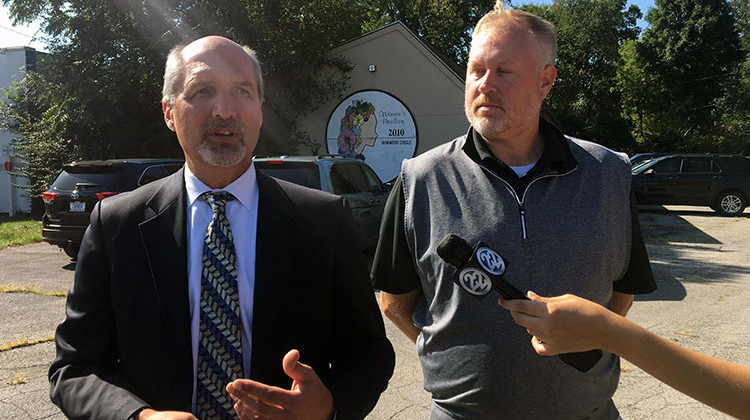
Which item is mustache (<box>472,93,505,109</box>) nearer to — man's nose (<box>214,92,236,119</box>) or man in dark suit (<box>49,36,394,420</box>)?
man in dark suit (<box>49,36,394,420</box>)

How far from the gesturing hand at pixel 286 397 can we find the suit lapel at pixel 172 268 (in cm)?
28

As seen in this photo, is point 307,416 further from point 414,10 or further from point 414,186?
point 414,10

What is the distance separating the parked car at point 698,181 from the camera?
16.7 m

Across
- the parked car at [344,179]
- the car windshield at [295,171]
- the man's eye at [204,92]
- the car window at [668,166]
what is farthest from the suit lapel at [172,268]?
the car window at [668,166]

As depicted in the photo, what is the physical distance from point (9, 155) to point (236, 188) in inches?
934

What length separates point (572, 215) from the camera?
1872mm

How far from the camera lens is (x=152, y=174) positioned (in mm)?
9352

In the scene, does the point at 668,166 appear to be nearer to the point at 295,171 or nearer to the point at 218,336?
the point at 295,171

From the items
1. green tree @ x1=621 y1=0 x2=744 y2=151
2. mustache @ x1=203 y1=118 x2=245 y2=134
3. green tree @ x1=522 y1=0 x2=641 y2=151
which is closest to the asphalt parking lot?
mustache @ x1=203 y1=118 x2=245 y2=134

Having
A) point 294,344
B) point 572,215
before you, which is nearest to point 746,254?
point 572,215

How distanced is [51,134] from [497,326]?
18.8 meters

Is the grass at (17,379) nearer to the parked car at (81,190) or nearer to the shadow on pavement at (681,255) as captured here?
the parked car at (81,190)

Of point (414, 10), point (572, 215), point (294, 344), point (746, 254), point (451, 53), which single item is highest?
point (414, 10)

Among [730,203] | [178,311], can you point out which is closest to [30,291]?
[178,311]
